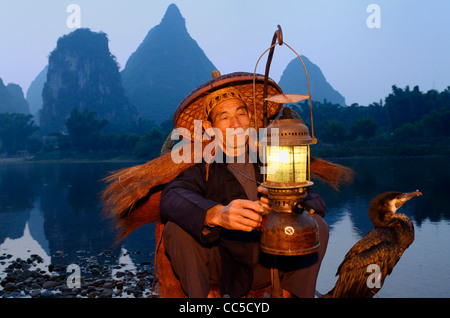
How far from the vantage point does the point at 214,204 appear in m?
3.23

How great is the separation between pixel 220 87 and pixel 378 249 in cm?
270

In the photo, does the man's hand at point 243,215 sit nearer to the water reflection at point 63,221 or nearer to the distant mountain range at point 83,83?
the water reflection at point 63,221

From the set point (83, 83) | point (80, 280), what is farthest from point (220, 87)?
point (83, 83)

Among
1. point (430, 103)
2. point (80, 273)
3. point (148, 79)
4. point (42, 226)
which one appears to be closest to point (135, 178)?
point (80, 273)

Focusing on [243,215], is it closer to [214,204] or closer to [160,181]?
[214,204]

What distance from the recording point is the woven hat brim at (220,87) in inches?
165

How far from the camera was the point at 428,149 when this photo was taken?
206 feet

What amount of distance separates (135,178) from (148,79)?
19303 centimetres

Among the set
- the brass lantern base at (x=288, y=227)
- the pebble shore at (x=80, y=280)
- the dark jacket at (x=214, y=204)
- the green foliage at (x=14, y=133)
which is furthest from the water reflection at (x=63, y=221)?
the green foliage at (x=14, y=133)

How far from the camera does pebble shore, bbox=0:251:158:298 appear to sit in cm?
1479

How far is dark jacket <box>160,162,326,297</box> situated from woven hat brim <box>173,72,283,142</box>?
0.65 m

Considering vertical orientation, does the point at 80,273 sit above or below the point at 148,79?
below
